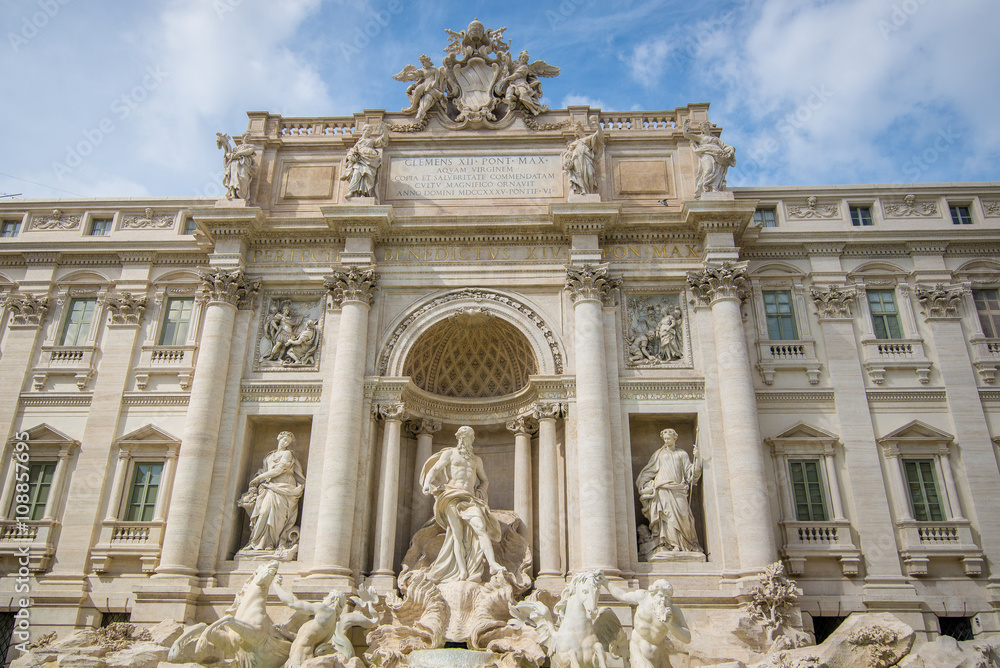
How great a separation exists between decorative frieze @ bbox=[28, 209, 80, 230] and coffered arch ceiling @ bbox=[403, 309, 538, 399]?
11940 millimetres

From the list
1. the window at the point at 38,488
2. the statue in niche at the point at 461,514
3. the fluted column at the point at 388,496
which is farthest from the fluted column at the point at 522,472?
the window at the point at 38,488

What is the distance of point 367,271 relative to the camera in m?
21.8

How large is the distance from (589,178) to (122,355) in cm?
1412

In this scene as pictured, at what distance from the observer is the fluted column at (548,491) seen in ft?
63.4

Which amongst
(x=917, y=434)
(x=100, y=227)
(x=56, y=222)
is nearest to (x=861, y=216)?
(x=917, y=434)

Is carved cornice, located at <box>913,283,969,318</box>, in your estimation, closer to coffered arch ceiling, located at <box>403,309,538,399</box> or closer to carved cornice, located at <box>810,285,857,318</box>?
carved cornice, located at <box>810,285,857,318</box>

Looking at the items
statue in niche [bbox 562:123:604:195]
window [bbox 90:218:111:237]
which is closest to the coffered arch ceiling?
statue in niche [bbox 562:123:604:195]

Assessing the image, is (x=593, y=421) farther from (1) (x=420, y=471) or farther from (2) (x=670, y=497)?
(1) (x=420, y=471)

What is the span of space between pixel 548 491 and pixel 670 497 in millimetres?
3013

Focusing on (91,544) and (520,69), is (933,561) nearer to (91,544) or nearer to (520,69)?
(520,69)

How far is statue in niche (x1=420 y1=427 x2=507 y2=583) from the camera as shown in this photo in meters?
18.8

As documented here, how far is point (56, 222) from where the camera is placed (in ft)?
81.3

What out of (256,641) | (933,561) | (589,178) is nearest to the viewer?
(256,641)

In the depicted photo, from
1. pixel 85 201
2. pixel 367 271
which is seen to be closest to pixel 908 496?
pixel 367 271
